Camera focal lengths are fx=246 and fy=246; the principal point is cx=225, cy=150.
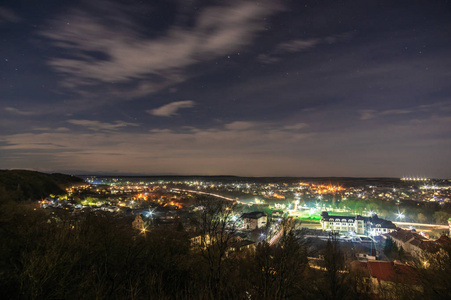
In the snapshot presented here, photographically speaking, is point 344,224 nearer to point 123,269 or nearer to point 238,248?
point 238,248

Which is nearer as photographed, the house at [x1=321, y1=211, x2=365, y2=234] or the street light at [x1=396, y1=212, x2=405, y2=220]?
the house at [x1=321, y1=211, x2=365, y2=234]

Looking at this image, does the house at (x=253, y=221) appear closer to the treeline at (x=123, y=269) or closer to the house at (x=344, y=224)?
the house at (x=344, y=224)

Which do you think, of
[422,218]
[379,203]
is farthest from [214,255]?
[379,203]

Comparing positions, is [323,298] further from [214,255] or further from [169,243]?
[169,243]

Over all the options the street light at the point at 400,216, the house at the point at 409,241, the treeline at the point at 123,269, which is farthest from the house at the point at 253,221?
the street light at the point at 400,216

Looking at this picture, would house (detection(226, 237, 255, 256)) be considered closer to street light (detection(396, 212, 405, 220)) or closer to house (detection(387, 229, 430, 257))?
house (detection(387, 229, 430, 257))

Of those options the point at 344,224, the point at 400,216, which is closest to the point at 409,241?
the point at 344,224

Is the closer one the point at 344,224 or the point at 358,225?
the point at 358,225

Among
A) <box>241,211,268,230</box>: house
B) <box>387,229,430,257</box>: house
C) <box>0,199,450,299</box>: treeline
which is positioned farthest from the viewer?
<box>241,211,268,230</box>: house

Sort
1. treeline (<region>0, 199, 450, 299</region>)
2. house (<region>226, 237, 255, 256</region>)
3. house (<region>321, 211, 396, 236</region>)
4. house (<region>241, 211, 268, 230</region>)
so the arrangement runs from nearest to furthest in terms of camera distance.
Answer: treeline (<region>0, 199, 450, 299</region>) → house (<region>226, 237, 255, 256</region>) → house (<region>321, 211, 396, 236</region>) → house (<region>241, 211, 268, 230</region>)

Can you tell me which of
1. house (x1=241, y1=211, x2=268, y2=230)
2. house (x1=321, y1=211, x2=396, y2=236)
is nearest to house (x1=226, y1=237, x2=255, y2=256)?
house (x1=241, y1=211, x2=268, y2=230)

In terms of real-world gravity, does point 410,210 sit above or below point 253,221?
above
